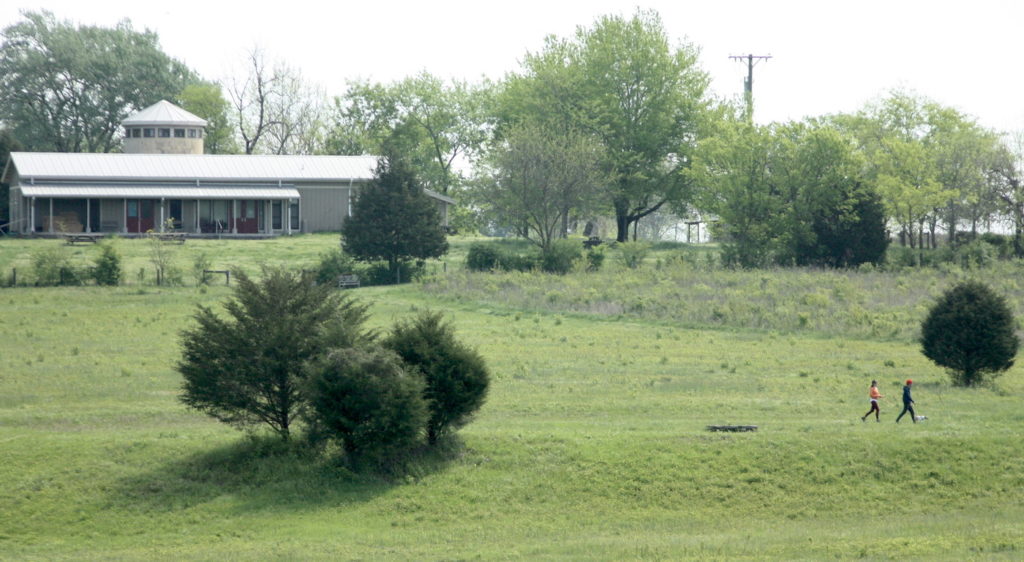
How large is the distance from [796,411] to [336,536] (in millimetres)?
11177

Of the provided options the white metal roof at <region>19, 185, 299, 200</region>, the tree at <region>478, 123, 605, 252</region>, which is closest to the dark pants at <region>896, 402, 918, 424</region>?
the tree at <region>478, 123, 605, 252</region>

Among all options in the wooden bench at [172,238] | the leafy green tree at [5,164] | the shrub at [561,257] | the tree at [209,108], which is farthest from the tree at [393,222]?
the tree at [209,108]

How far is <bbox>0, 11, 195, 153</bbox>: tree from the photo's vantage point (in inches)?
3484

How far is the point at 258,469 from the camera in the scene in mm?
19484

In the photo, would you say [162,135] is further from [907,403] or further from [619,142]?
[907,403]

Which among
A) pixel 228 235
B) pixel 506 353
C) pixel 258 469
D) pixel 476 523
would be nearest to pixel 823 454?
pixel 476 523

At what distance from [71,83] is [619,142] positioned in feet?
154

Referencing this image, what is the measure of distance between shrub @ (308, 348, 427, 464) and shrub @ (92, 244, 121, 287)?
28341mm

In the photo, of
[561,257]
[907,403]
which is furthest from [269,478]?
[561,257]

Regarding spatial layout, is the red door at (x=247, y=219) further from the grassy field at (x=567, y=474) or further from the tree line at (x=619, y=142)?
the grassy field at (x=567, y=474)

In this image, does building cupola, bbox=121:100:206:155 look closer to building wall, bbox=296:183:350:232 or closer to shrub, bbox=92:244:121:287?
building wall, bbox=296:183:350:232

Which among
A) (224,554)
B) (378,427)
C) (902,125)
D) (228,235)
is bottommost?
(224,554)

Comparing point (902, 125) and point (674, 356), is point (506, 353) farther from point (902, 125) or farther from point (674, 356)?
point (902, 125)

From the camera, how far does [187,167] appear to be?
217ft
